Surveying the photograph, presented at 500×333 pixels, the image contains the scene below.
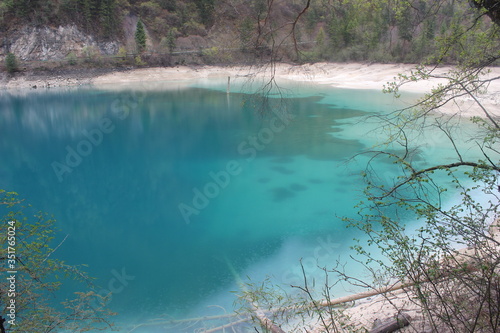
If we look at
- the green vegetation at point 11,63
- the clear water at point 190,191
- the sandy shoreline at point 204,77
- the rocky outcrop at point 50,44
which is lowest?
the clear water at point 190,191

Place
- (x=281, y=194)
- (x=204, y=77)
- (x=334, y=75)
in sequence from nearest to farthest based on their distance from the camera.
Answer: (x=281, y=194), (x=334, y=75), (x=204, y=77)

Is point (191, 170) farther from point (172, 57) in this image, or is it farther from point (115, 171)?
point (172, 57)

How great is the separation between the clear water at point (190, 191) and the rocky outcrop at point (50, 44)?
16.9 metres

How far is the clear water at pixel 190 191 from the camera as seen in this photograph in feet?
18.1

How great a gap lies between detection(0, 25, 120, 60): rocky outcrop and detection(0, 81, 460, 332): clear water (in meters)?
16.9

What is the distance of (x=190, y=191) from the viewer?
893 centimetres

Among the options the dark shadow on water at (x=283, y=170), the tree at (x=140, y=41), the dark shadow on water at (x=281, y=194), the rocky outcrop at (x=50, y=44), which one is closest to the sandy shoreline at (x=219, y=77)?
the tree at (x=140, y=41)

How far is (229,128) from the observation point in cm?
1545

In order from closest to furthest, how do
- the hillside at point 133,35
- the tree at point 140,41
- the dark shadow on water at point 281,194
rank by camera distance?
the dark shadow on water at point 281,194
the hillside at point 133,35
the tree at point 140,41

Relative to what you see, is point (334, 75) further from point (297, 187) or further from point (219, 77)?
point (297, 187)

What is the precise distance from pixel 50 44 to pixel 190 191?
32.1 meters

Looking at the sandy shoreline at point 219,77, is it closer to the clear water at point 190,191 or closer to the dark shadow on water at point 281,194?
the clear water at point 190,191

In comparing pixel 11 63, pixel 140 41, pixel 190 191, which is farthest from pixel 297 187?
pixel 140 41

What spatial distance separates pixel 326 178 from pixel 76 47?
33618 mm
